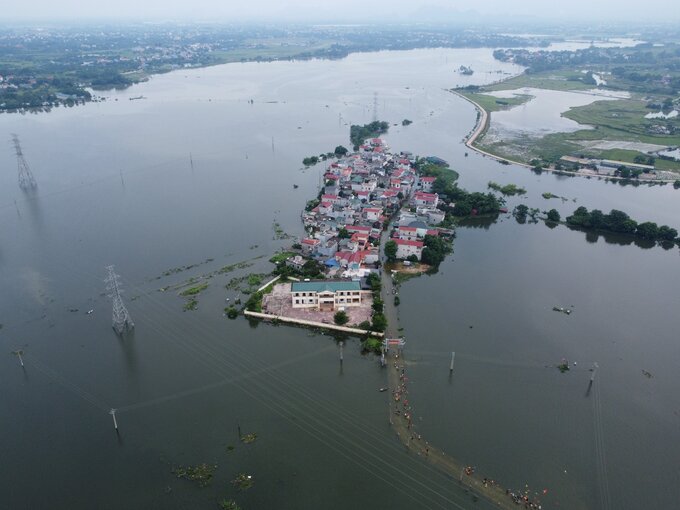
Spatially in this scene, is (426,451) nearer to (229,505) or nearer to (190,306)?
(229,505)

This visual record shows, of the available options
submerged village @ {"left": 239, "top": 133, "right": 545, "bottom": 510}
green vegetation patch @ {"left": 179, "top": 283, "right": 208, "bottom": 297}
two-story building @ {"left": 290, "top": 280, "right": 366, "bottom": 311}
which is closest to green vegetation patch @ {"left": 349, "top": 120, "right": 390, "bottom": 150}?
submerged village @ {"left": 239, "top": 133, "right": 545, "bottom": 510}

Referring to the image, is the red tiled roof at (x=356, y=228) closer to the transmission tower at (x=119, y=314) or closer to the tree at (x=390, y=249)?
the tree at (x=390, y=249)

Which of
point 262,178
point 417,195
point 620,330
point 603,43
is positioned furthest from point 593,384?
point 603,43

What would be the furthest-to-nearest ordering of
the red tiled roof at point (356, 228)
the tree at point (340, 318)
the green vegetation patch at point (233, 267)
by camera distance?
the red tiled roof at point (356, 228)
the green vegetation patch at point (233, 267)
the tree at point (340, 318)

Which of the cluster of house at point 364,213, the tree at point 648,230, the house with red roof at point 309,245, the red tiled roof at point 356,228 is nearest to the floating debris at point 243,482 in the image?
the cluster of house at point 364,213

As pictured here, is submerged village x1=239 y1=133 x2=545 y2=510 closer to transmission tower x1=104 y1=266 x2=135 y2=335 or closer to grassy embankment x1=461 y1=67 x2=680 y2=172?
transmission tower x1=104 y1=266 x2=135 y2=335
